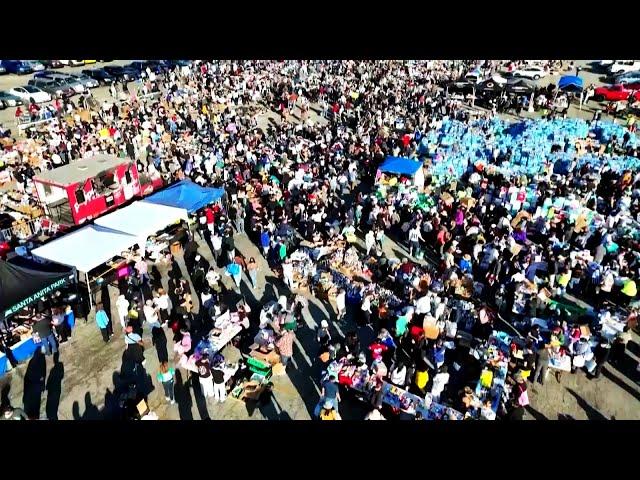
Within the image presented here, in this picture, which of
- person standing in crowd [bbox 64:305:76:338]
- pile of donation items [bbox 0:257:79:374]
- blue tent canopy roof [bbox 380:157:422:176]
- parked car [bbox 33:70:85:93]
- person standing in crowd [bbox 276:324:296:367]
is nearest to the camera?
person standing in crowd [bbox 276:324:296:367]

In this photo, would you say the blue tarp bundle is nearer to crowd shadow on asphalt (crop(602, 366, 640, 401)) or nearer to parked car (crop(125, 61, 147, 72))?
crowd shadow on asphalt (crop(602, 366, 640, 401))

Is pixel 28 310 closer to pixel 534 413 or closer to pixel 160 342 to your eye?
pixel 160 342

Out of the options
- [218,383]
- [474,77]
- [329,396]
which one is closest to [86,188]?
[218,383]

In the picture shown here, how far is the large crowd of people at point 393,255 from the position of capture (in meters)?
9.92

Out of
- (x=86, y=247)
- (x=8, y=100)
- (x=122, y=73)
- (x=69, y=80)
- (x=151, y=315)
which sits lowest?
(x=151, y=315)

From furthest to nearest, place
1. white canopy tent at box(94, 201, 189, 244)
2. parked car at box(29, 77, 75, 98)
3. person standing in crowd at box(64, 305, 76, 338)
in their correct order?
parked car at box(29, 77, 75, 98) < white canopy tent at box(94, 201, 189, 244) < person standing in crowd at box(64, 305, 76, 338)

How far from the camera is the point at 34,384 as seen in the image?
33.6ft

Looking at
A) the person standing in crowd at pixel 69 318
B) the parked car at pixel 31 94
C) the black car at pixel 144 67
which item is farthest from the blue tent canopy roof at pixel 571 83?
the parked car at pixel 31 94

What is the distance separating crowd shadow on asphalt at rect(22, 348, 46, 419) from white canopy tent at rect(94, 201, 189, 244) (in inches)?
155

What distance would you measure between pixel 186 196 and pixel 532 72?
3036cm

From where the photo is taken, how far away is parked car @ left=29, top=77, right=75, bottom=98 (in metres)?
30.8

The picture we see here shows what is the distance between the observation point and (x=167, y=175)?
814 inches

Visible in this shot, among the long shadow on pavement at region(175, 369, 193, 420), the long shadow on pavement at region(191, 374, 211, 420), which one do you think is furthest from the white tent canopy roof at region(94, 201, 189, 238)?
the long shadow on pavement at region(191, 374, 211, 420)
